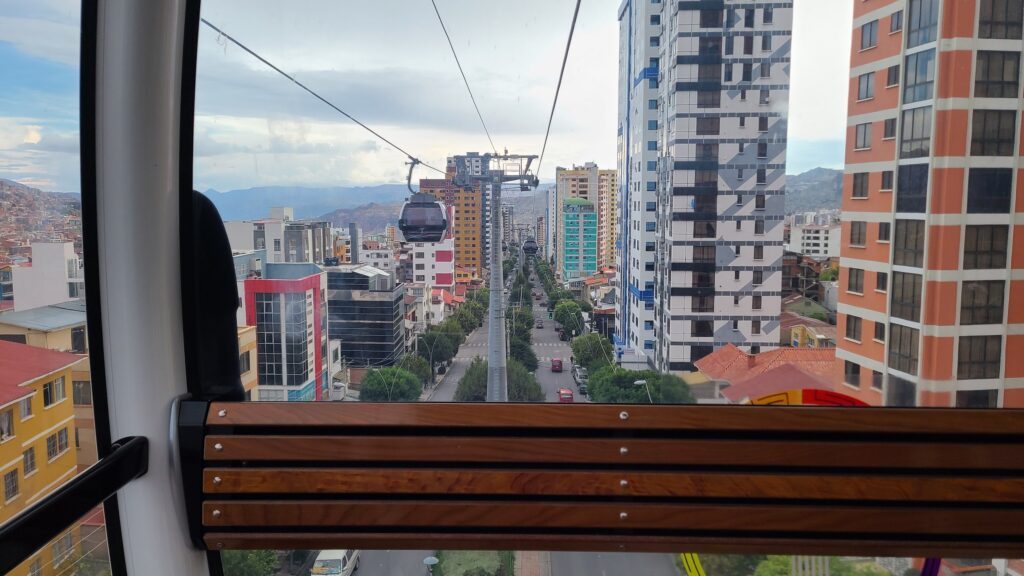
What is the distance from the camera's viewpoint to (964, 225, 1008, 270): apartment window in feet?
6.86

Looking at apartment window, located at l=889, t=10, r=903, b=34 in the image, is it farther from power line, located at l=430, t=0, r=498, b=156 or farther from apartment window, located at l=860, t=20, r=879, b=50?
power line, located at l=430, t=0, r=498, b=156

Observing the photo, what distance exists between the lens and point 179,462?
73.3 inches

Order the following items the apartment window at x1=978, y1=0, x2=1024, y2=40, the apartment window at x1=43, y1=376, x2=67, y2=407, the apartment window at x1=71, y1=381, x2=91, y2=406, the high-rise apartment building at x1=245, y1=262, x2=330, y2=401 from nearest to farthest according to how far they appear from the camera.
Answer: the apartment window at x1=43, y1=376, x2=67, y2=407, the apartment window at x1=71, y1=381, x2=91, y2=406, the apartment window at x1=978, y1=0, x2=1024, y2=40, the high-rise apartment building at x1=245, y1=262, x2=330, y2=401

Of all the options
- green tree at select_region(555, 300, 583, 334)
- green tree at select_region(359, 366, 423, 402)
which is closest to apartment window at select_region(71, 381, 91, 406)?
green tree at select_region(359, 366, 423, 402)

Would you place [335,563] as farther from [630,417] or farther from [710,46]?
[710,46]

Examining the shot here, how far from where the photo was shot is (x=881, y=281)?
7.20 feet

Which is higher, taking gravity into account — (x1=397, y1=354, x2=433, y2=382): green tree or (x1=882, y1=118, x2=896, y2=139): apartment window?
(x1=882, y1=118, x2=896, y2=139): apartment window

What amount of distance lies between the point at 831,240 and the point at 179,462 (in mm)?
2173

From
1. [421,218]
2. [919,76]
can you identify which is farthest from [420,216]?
[919,76]

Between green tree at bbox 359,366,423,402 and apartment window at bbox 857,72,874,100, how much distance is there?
1.76 meters

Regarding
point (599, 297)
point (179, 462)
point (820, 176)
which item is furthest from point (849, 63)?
point (179, 462)

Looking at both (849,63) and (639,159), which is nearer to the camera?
(849,63)

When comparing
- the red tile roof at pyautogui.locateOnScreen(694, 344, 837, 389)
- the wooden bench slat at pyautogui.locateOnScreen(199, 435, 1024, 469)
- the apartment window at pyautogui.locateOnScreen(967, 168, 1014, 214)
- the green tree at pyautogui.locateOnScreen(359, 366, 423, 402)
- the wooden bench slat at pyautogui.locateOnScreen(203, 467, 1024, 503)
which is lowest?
the wooden bench slat at pyautogui.locateOnScreen(203, 467, 1024, 503)

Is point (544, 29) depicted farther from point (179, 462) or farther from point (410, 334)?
point (179, 462)
